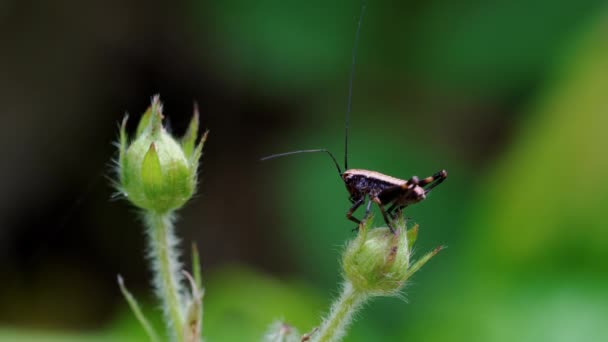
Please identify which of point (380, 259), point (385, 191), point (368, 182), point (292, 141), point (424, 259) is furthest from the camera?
point (292, 141)

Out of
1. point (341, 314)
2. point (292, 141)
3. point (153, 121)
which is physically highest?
point (292, 141)

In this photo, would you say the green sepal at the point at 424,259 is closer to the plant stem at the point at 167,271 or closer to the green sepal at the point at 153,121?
the plant stem at the point at 167,271

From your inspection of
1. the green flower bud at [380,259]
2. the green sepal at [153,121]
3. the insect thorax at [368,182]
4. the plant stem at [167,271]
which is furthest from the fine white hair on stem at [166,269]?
the insect thorax at [368,182]

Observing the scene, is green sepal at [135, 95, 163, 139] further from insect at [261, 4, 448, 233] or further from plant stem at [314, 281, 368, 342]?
plant stem at [314, 281, 368, 342]

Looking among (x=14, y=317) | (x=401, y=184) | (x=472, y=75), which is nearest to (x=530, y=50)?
(x=472, y=75)

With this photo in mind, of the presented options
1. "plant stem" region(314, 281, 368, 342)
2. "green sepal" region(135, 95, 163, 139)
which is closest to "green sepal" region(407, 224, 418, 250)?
"plant stem" region(314, 281, 368, 342)

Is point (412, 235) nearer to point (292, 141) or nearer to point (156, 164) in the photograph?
point (156, 164)


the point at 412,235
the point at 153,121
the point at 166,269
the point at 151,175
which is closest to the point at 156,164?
the point at 151,175
